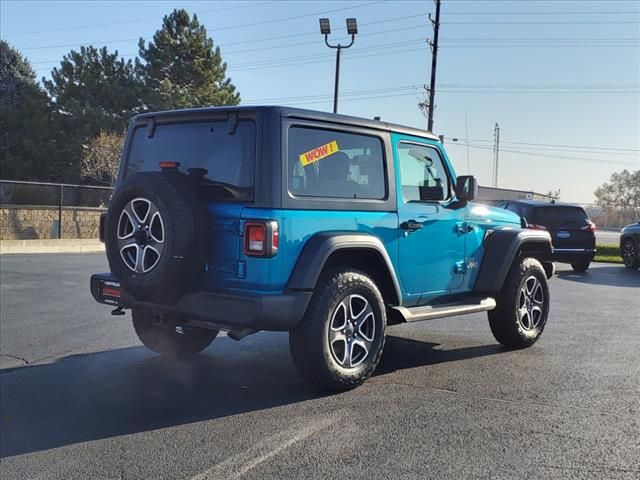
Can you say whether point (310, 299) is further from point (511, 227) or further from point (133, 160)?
point (511, 227)

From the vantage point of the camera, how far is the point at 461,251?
5844mm

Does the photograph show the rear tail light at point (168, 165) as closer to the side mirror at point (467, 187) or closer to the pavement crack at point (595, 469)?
the side mirror at point (467, 187)

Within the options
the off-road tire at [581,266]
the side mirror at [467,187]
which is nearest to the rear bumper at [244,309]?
the side mirror at [467,187]

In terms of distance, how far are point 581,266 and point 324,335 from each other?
40.5 feet

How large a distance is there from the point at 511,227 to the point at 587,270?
403 inches

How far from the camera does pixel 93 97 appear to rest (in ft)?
124

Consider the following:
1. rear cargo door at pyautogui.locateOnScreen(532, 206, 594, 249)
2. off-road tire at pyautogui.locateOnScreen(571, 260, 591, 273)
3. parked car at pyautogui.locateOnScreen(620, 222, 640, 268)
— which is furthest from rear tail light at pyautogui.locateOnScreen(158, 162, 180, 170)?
parked car at pyautogui.locateOnScreen(620, 222, 640, 268)

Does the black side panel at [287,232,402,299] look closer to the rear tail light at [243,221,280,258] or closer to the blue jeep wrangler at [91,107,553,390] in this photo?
the blue jeep wrangler at [91,107,553,390]

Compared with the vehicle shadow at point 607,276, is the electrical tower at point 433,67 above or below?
above

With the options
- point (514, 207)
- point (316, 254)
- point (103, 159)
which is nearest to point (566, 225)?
point (514, 207)

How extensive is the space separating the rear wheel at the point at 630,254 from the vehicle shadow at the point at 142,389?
11853 millimetres

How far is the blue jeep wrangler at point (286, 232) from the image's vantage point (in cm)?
428

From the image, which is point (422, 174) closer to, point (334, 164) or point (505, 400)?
point (334, 164)

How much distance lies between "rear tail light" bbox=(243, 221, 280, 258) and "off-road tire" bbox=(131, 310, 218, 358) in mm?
1766
